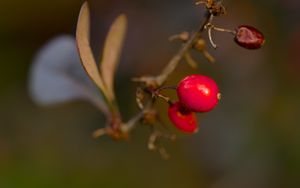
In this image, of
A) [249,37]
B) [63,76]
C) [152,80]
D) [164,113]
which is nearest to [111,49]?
[152,80]

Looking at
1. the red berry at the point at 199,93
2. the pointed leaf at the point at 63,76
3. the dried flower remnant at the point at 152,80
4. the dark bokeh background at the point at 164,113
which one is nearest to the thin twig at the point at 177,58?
the dried flower remnant at the point at 152,80

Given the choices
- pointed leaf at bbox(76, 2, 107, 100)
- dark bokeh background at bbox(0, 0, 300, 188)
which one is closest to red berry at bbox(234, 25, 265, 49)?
pointed leaf at bbox(76, 2, 107, 100)

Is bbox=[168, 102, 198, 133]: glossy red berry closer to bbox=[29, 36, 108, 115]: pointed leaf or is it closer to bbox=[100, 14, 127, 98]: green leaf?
bbox=[100, 14, 127, 98]: green leaf

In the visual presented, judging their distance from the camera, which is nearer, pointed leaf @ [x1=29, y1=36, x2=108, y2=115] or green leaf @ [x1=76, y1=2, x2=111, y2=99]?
green leaf @ [x1=76, y1=2, x2=111, y2=99]

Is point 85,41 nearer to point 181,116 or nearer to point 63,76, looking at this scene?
point 181,116

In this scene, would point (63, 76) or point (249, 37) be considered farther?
point (63, 76)

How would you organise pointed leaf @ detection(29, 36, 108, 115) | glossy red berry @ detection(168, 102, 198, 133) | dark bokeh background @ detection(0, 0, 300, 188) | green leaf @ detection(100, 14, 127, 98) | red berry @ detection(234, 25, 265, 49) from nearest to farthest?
red berry @ detection(234, 25, 265, 49) → glossy red berry @ detection(168, 102, 198, 133) → green leaf @ detection(100, 14, 127, 98) → pointed leaf @ detection(29, 36, 108, 115) → dark bokeh background @ detection(0, 0, 300, 188)
